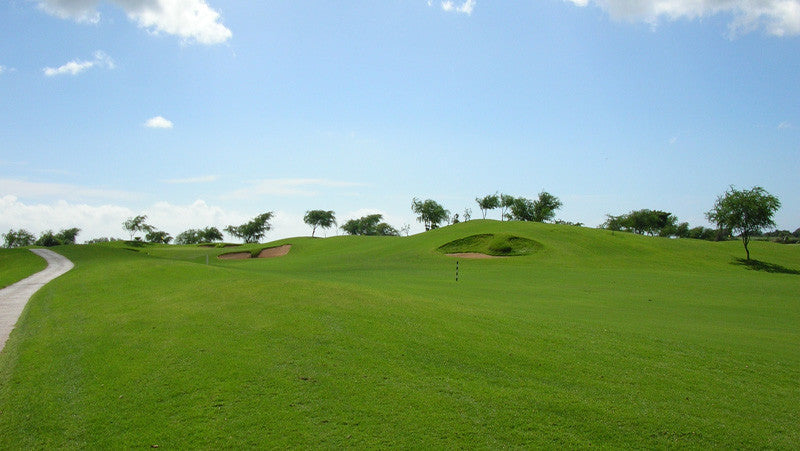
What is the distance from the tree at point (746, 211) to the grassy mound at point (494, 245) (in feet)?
68.9

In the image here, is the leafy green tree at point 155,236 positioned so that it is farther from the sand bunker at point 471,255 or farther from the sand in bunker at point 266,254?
the sand bunker at point 471,255

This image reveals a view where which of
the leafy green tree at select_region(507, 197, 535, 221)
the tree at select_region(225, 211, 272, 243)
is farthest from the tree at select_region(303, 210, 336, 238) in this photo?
the leafy green tree at select_region(507, 197, 535, 221)

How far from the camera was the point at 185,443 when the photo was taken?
18.5 ft

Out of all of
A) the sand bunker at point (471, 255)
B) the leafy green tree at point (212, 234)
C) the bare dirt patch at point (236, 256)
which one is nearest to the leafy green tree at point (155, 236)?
the leafy green tree at point (212, 234)

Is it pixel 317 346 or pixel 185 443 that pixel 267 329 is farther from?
pixel 185 443

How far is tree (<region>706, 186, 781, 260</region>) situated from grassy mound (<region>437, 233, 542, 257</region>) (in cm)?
2100

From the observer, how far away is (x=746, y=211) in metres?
47.6

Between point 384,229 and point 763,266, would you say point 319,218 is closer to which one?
point 384,229

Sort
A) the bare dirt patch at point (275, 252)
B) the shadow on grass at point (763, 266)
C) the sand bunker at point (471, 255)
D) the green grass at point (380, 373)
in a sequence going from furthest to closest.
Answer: the bare dirt patch at point (275, 252)
the sand bunker at point (471, 255)
the shadow on grass at point (763, 266)
the green grass at point (380, 373)

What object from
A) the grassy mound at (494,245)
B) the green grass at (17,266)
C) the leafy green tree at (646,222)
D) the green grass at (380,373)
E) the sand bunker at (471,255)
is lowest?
the green grass at (380,373)

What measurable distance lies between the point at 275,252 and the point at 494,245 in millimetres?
35183

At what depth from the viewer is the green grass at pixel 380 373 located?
19.3 feet

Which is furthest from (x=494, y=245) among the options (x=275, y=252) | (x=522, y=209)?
(x=522, y=209)

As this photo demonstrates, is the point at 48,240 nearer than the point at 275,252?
No
